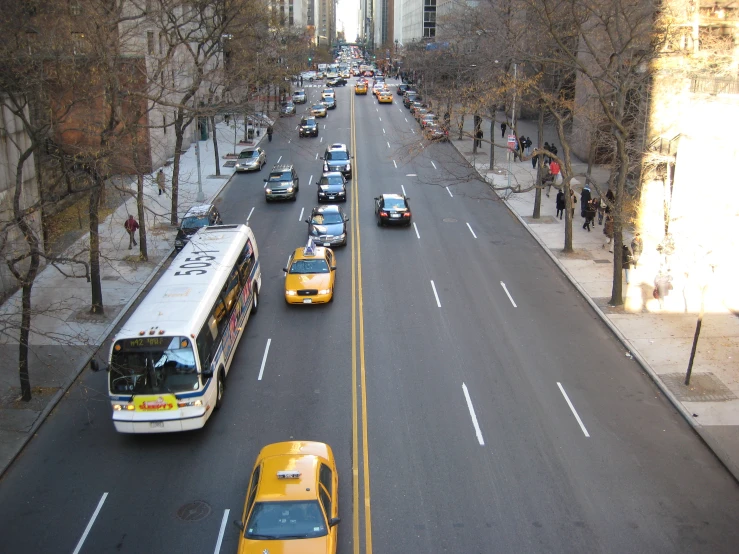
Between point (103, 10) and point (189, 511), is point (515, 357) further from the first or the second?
point (103, 10)

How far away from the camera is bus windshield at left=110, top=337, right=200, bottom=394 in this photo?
13841 mm

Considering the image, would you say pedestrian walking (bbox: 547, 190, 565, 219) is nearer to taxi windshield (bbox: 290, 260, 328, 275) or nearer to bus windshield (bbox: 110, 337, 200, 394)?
taxi windshield (bbox: 290, 260, 328, 275)

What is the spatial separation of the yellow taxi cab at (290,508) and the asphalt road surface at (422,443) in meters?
0.98

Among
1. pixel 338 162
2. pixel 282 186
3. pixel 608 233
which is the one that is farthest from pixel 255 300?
pixel 338 162

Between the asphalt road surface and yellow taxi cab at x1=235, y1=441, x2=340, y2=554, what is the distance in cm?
98

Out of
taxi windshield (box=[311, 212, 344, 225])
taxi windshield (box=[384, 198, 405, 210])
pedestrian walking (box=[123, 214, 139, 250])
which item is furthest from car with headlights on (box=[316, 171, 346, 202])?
pedestrian walking (box=[123, 214, 139, 250])

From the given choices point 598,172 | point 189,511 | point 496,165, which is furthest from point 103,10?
point 598,172

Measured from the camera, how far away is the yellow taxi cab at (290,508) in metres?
10.1

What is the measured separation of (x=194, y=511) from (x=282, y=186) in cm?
2473

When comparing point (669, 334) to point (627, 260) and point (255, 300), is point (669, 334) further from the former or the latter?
point (255, 300)

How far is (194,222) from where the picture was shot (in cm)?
2775

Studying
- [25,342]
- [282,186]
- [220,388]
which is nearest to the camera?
[25,342]

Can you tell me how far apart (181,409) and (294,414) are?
256 centimetres

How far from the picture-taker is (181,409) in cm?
1388
